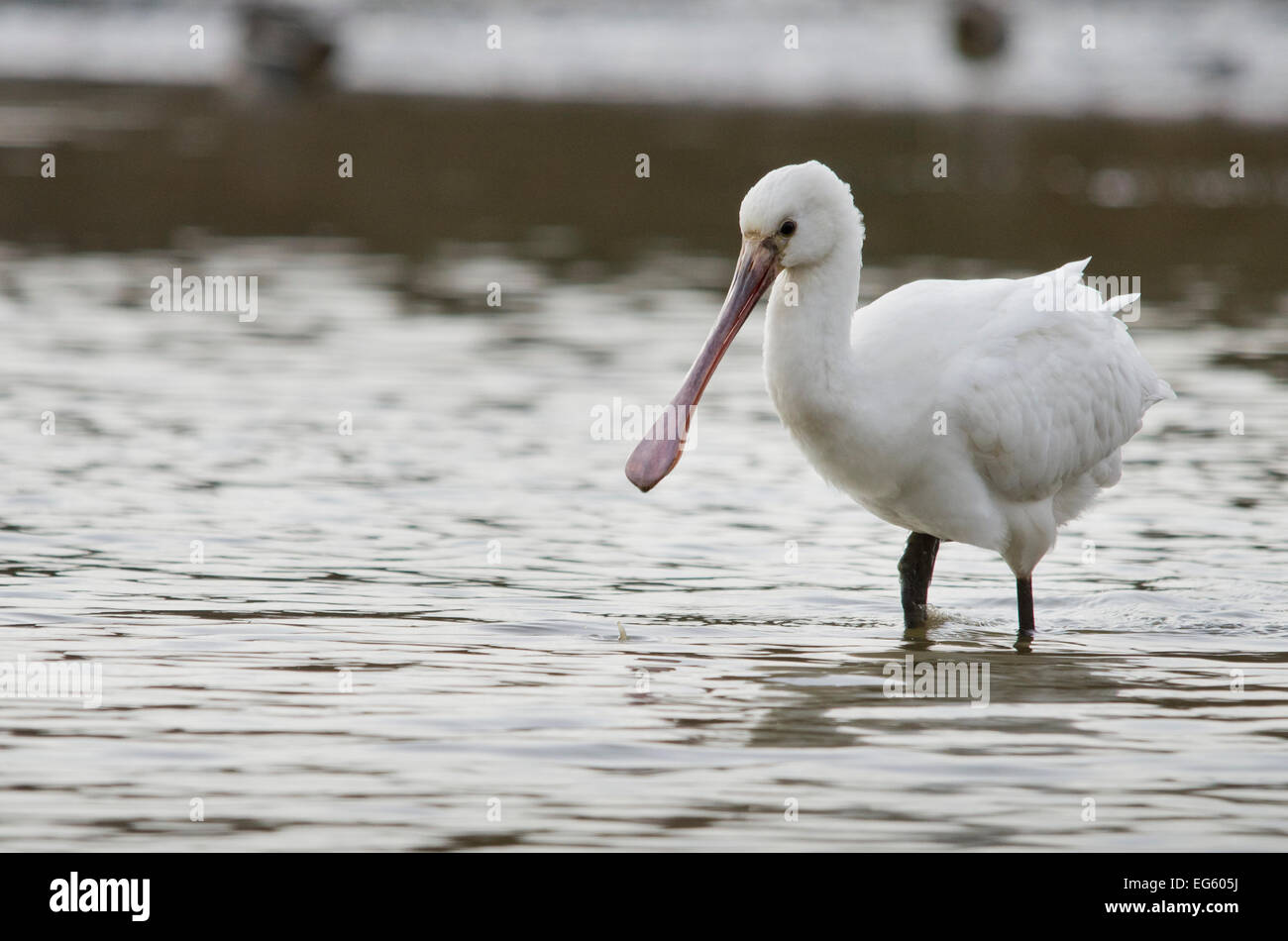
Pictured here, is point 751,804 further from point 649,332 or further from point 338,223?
point 338,223

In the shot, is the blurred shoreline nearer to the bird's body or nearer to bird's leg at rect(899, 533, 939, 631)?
the bird's body

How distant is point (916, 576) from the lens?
995cm

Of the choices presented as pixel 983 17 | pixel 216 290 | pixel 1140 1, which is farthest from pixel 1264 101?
pixel 216 290

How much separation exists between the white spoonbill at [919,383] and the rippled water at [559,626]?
627 millimetres

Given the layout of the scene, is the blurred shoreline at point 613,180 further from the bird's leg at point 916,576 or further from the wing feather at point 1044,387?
the bird's leg at point 916,576

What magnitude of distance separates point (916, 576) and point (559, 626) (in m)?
1.64

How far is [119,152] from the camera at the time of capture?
32562mm

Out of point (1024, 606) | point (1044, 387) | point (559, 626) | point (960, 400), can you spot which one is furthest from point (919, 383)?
point (559, 626)

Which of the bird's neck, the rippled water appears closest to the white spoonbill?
the bird's neck

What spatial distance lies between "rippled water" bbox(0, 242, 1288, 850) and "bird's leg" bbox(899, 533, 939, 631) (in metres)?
0.16

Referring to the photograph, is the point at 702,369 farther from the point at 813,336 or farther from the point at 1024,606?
the point at 1024,606

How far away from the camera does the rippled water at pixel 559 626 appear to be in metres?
7.05

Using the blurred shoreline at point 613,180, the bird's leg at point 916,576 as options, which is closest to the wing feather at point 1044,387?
the bird's leg at point 916,576
